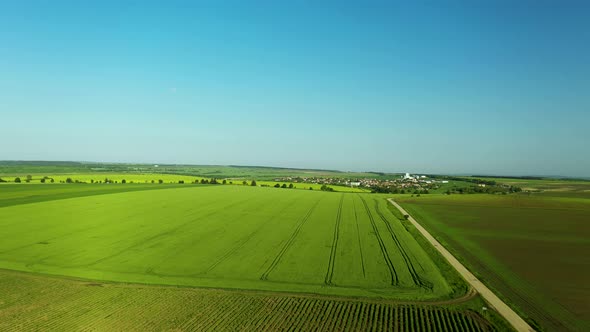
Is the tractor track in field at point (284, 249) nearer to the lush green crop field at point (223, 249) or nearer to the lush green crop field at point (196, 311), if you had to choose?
the lush green crop field at point (223, 249)

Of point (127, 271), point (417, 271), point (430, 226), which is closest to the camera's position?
point (127, 271)

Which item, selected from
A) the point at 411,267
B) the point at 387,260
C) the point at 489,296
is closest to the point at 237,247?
the point at 387,260

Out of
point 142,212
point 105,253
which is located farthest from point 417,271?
point 142,212

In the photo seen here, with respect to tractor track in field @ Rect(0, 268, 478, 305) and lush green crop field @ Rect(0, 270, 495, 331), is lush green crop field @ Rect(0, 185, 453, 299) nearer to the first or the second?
tractor track in field @ Rect(0, 268, 478, 305)

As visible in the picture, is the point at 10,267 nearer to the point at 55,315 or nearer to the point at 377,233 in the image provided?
the point at 55,315

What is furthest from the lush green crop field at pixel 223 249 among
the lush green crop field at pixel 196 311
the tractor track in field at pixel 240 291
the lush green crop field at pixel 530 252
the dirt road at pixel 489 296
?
the lush green crop field at pixel 530 252

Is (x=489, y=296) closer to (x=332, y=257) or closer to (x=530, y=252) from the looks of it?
(x=332, y=257)
